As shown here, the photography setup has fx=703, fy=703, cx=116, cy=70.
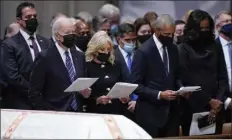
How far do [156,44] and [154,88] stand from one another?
19.5 inches

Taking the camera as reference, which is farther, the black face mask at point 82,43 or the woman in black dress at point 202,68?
the black face mask at point 82,43

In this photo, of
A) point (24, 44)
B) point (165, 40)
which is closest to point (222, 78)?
point (165, 40)

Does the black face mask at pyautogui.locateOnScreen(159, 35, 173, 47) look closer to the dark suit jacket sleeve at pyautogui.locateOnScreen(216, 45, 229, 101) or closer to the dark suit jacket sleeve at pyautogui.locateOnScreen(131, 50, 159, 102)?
the dark suit jacket sleeve at pyautogui.locateOnScreen(131, 50, 159, 102)

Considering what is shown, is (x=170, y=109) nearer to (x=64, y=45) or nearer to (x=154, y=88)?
(x=154, y=88)

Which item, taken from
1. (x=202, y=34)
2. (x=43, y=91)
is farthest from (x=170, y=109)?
(x=43, y=91)

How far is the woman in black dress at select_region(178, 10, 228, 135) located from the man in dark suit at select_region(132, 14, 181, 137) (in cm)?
25

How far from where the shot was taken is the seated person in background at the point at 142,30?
8961mm

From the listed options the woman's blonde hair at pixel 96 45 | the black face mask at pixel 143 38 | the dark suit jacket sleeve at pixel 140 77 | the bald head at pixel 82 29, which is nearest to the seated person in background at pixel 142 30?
the black face mask at pixel 143 38

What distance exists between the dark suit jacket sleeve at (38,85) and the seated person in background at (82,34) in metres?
1.68

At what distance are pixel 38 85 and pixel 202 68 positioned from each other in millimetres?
2018

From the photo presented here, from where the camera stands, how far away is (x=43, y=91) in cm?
728

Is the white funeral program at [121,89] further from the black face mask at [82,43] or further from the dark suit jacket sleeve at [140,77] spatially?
the black face mask at [82,43]

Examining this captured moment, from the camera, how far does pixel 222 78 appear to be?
8.26 meters

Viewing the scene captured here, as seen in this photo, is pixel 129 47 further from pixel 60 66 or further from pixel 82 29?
pixel 60 66
